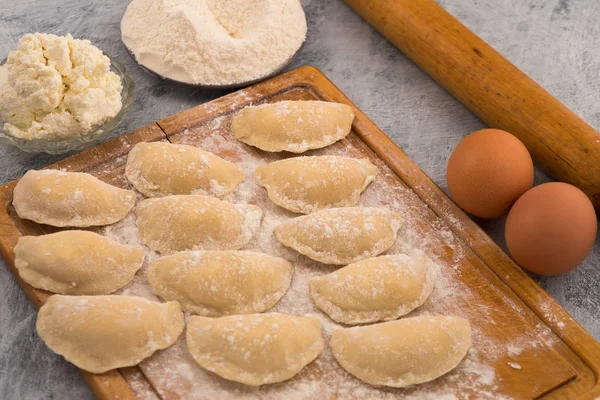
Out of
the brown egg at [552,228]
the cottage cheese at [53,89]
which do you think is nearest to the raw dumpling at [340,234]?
the brown egg at [552,228]

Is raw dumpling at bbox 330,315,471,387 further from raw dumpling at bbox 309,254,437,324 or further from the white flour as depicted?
the white flour

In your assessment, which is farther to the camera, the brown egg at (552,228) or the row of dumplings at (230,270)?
the brown egg at (552,228)

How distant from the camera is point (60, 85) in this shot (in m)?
2.28

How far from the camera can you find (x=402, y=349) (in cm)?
181

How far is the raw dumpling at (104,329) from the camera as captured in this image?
5.90 feet

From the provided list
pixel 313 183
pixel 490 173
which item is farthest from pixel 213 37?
pixel 490 173

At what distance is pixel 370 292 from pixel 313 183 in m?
0.43

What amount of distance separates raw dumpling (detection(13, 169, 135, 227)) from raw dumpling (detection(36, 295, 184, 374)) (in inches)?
12.2

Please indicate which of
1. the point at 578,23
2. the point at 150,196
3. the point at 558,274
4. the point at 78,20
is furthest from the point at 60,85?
the point at 578,23

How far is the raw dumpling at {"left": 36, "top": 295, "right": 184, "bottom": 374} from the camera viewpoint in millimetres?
1797

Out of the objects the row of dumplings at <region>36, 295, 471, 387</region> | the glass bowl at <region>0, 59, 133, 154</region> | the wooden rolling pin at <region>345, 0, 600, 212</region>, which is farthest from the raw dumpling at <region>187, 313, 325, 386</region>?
the wooden rolling pin at <region>345, 0, 600, 212</region>

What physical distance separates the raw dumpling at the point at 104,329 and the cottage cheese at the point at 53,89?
0.66 m

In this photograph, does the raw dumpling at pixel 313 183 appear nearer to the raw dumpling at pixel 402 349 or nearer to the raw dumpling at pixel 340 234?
the raw dumpling at pixel 340 234

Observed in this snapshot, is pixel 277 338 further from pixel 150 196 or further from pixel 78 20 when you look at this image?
pixel 78 20
